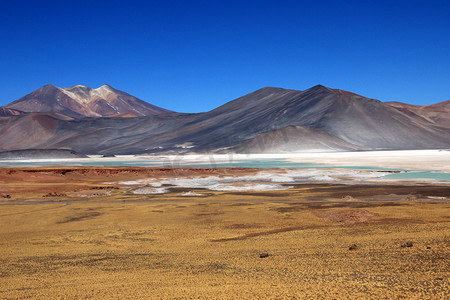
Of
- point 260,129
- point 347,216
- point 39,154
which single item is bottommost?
point 347,216

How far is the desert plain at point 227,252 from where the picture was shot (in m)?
5.82

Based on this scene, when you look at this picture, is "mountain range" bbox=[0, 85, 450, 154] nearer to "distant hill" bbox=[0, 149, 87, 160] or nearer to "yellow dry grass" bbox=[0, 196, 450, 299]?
"distant hill" bbox=[0, 149, 87, 160]

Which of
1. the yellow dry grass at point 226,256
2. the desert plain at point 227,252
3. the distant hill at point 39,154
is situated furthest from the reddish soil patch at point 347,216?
the distant hill at point 39,154

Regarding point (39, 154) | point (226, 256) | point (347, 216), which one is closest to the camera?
point (226, 256)

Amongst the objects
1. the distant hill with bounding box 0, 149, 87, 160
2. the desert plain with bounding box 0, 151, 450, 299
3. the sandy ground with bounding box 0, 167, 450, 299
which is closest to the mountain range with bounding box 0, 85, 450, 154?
the distant hill with bounding box 0, 149, 87, 160

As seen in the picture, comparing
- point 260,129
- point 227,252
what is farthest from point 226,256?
point 260,129

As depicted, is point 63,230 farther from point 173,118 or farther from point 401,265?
point 173,118

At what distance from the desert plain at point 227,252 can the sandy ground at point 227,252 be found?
21 mm

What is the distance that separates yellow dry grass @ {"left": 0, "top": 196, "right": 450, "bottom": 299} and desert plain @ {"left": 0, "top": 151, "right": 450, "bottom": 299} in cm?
2

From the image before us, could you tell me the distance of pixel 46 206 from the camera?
56.0 feet

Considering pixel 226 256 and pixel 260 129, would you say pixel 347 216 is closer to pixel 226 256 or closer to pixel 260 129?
pixel 226 256

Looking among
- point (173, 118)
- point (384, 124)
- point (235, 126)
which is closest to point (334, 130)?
point (384, 124)

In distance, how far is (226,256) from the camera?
7.88 m

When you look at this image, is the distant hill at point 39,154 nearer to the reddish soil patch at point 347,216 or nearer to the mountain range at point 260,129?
the mountain range at point 260,129
